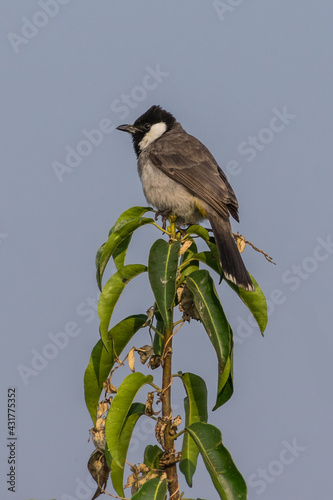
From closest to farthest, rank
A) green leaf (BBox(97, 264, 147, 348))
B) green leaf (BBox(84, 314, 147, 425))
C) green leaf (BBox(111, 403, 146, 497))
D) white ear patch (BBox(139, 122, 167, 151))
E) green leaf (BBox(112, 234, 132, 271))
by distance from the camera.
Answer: green leaf (BBox(111, 403, 146, 497)) < green leaf (BBox(97, 264, 147, 348)) < green leaf (BBox(84, 314, 147, 425)) < green leaf (BBox(112, 234, 132, 271)) < white ear patch (BBox(139, 122, 167, 151))

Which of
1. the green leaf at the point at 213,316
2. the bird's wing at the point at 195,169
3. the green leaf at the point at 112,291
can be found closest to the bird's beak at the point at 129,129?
the bird's wing at the point at 195,169

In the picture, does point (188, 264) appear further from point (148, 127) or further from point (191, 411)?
point (148, 127)

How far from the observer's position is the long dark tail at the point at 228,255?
3023mm

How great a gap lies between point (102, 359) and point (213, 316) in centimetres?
58

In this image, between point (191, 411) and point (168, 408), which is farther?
point (191, 411)

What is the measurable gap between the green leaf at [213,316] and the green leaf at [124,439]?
0.36m

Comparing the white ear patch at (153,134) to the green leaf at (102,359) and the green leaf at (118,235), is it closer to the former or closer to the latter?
the green leaf at (118,235)

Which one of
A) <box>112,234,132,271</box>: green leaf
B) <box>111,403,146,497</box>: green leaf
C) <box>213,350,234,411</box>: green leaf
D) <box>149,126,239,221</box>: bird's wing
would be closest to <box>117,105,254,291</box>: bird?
<box>149,126,239,221</box>: bird's wing

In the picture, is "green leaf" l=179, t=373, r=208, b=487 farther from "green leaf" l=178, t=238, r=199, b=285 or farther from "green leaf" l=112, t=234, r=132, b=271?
"green leaf" l=112, t=234, r=132, b=271

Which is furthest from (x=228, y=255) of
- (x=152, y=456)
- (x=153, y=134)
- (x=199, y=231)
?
(x=153, y=134)

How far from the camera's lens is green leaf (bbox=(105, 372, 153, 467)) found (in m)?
2.69

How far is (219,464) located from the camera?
2.56 m

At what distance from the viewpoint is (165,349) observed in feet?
9.02

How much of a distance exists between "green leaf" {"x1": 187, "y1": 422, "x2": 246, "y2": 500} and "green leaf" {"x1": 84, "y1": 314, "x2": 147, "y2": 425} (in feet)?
1.85
